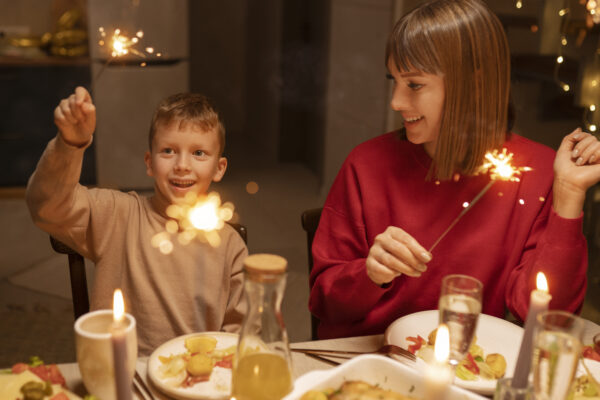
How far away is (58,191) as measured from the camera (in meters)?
1.05

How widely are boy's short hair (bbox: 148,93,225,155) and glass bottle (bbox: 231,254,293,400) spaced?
0.55 meters

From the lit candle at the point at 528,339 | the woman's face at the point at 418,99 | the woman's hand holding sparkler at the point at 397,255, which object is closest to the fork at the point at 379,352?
the woman's hand holding sparkler at the point at 397,255

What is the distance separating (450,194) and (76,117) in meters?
0.74

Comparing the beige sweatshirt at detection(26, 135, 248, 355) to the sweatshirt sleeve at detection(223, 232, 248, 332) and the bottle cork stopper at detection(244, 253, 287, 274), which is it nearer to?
the sweatshirt sleeve at detection(223, 232, 248, 332)

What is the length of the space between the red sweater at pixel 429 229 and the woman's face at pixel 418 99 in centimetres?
12

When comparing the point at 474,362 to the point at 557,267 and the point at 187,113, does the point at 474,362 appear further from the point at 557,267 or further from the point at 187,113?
the point at 187,113

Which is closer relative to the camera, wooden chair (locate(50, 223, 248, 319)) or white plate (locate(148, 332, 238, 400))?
white plate (locate(148, 332, 238, 400))

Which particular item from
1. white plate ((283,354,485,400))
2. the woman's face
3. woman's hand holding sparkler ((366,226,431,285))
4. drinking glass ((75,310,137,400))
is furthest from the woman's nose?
drinking glass ((75,310,137,400))

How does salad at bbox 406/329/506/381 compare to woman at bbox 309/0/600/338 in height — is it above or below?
below

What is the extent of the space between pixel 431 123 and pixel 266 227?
91.8 inches

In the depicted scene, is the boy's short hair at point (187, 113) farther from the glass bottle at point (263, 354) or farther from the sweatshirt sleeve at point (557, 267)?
the sweatshirt sleeve at point (557, 267)

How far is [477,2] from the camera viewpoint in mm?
1189

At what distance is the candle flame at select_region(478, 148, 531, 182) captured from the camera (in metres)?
1.30

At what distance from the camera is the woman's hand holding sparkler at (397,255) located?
37.6 inches
